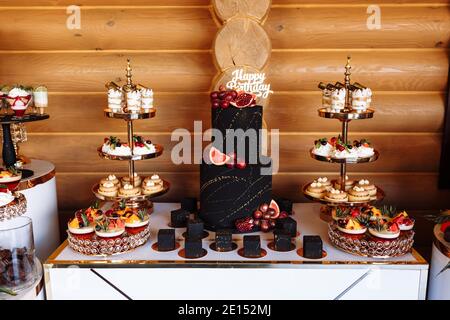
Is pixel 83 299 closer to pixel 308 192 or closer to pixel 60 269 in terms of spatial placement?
pixel 60 269

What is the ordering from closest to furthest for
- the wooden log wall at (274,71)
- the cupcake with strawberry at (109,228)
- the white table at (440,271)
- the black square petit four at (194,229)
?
the white table at (440,271) → the cupcake with strawberry at (109,228) → the black square petit four at (194,229) → the wooden log wall at (274,71)

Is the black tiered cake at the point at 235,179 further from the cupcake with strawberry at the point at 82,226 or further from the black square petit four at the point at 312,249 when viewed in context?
the cupcake with strawberry at the point at 82,226

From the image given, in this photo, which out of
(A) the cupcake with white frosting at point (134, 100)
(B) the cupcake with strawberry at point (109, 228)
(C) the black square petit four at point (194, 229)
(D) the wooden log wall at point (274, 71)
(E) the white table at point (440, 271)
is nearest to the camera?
(E) the white table at point (440, 271)

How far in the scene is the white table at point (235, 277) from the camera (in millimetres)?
2762

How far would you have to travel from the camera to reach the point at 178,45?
367 centimetres

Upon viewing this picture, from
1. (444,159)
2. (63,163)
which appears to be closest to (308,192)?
(444,159)

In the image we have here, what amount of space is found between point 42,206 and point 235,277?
4.75 feet

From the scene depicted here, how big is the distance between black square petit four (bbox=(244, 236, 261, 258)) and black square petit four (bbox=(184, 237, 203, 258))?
0.86 feet

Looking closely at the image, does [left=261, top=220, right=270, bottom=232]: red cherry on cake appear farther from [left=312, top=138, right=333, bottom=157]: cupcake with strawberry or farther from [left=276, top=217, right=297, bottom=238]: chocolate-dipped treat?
[left=312, top=138, right=333, bottom=157]: cupcake with strawberry

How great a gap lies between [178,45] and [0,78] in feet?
4.56

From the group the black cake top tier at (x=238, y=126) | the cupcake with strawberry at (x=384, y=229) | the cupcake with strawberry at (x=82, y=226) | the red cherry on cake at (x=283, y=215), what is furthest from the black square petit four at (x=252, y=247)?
the cupcake with strawberry at (x=82, y=226)

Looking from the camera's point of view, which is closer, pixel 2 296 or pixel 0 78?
pixel 2 296

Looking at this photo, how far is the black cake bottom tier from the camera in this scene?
3068 millimetres

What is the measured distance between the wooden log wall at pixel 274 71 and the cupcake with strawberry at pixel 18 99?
59cm
